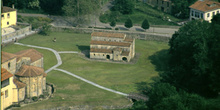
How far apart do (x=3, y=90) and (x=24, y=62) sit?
41.4 feet

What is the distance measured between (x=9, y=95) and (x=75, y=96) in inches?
551

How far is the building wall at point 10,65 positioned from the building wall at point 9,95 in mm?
3601

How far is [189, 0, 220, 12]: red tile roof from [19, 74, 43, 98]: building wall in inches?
2711

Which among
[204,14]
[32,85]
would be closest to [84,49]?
[32,85]

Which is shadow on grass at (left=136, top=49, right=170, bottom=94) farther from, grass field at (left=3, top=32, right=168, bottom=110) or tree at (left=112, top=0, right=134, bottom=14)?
tree at (left=112, top=0, right=134, bottom=14)

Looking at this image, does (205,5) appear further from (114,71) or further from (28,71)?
(28,71)

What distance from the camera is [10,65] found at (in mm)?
76938

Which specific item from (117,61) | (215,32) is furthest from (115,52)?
(215,32)

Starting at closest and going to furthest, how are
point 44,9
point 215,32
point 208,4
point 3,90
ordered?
point 3,90
point 215,32
point 208,4
point 44,9

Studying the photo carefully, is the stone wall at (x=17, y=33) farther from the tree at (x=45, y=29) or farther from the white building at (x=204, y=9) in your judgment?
the white building at (x=204, y=9)

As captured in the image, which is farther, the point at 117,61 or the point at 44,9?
the point at 44,9

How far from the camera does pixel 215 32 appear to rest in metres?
88.0

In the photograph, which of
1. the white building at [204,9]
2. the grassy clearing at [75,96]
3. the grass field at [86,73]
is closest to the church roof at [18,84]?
the grassy clearing at [75,96]

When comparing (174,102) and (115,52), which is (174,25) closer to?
(115,52)
